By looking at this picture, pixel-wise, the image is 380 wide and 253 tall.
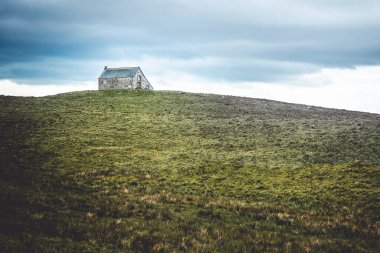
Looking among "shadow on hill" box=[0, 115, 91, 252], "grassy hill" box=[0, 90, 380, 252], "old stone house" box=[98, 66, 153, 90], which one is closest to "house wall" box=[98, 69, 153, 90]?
"old stone house" box=[98, 66, 153, 90]

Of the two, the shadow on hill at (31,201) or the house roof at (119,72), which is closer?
the shadow on hill at (31,201)

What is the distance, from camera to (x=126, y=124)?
44.7 m

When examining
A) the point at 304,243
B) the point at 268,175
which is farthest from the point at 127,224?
the point at 268,175

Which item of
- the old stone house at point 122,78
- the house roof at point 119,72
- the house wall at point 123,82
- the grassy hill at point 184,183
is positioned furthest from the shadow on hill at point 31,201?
the house roof at point 119,72

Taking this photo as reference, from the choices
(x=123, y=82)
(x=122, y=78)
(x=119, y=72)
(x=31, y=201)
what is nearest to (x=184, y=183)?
(x=31, y=201)

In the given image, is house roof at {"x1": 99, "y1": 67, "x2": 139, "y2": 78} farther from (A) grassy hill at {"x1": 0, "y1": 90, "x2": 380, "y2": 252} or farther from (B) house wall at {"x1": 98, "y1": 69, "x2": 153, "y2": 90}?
(A) grassy hill at {"x1": 0, "y1": 90, "x2": 380, "y2": 252}

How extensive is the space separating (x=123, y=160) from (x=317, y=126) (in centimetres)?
2981

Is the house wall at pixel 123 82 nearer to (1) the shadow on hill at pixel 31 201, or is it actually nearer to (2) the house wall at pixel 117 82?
(2) the house wall at pixel 117 82

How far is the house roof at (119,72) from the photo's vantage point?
3812 inches

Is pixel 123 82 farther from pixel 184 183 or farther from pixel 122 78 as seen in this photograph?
pixel 184 183

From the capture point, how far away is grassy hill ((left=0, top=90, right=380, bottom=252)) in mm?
11234

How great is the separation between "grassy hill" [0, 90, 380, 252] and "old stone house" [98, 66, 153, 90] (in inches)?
1817

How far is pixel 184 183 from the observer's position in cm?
2194

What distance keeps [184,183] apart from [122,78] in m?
79.9
